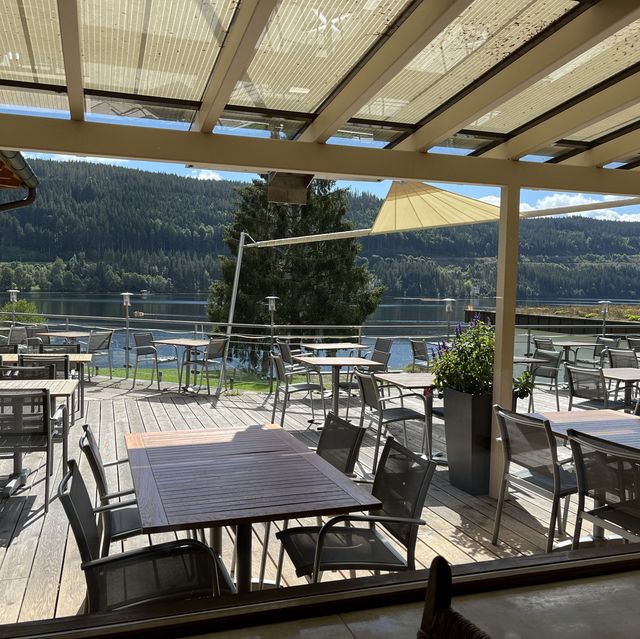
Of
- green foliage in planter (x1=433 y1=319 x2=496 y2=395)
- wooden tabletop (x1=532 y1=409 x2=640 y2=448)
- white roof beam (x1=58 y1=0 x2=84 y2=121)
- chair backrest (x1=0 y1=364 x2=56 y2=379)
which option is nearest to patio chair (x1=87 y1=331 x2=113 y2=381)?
chair backrest (x1=0 y1=364 x2=56 y2=379)

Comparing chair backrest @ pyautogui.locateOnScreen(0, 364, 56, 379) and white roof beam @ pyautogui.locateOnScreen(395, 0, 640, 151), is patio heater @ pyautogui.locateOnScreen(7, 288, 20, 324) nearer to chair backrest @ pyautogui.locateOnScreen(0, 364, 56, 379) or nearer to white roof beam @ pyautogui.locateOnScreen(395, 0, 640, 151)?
chair backrest @ pyautogui.locateOnScreen(0, 364, 56, 379)

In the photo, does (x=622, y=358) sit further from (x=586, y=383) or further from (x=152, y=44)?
(x=152, y=44)

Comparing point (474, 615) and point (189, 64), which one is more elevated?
point (189, 64)

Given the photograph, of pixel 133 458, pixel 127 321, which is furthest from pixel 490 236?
pixel 127 321

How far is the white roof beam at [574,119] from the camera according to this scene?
3088 mm

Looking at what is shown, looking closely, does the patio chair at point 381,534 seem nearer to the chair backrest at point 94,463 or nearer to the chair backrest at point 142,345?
the chair backrest at point 94,463

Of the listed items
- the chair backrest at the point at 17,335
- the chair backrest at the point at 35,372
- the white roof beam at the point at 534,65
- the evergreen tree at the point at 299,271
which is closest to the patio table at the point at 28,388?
the chair backrest at the point at 35,372

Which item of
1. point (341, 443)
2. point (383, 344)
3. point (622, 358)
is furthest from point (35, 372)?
point (622, 358)

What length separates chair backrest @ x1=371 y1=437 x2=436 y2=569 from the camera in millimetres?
2348

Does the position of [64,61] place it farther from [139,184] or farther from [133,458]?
[139,184]

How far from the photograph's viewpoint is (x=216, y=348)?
8234mm

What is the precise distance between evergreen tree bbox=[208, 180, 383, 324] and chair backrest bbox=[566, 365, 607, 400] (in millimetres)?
16132

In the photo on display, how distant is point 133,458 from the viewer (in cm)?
265

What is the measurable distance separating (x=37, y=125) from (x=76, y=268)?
413 centimetres
